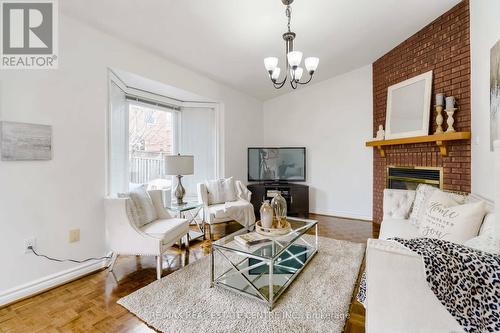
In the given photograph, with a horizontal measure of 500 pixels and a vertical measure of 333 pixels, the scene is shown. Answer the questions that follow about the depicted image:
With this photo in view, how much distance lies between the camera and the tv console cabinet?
465 centimetres

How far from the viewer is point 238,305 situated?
71.0 inches

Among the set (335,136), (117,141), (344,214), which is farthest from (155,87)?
(344,214)

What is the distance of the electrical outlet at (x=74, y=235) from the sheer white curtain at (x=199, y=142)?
78.1 inches

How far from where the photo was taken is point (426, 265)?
0.89 metres

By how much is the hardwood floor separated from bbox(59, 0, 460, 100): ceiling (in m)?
2.48

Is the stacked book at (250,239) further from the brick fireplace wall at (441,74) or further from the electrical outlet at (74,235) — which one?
the brick fireplace wall at (441,74)

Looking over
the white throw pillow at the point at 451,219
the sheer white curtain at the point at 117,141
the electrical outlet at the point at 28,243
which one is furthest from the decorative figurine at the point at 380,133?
the electrical outlet at the point at 28,243

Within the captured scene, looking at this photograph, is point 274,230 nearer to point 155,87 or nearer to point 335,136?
point 155,87

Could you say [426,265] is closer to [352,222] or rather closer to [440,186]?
[440,186]

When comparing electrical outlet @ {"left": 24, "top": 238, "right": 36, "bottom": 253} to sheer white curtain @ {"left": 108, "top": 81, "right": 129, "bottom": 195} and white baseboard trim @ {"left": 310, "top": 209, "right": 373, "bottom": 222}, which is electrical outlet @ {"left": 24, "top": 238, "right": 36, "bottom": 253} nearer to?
sheer white curtain @ {"left": 108, "top": 81, "right": 129, "bottom": 195}

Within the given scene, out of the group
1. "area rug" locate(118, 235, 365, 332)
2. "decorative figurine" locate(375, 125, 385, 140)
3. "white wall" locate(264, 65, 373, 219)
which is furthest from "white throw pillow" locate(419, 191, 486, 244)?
"white wall" locate(264, 65, 373, 219)

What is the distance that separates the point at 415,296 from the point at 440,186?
270 centimetres

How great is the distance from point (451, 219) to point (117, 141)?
348cm

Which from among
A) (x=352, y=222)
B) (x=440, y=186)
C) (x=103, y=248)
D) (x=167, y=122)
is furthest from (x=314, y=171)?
(x=103, y=248)
